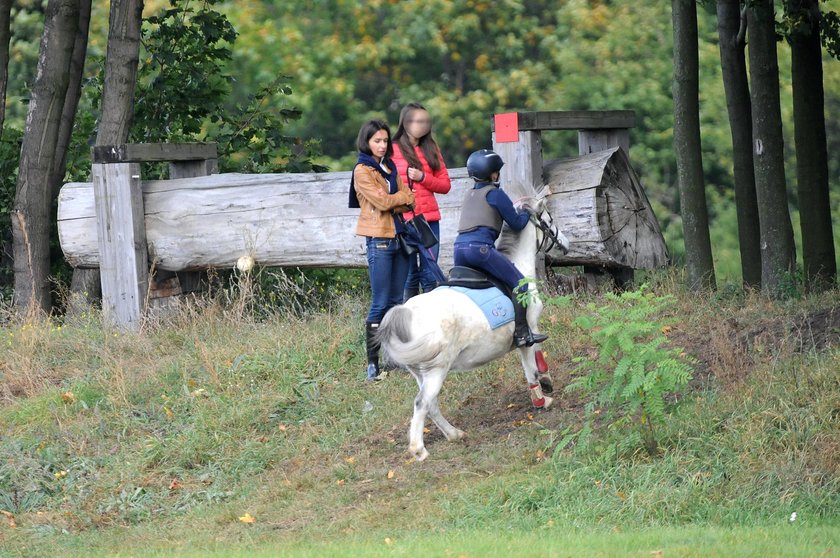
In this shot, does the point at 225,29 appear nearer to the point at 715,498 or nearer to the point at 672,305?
the point at 672,305

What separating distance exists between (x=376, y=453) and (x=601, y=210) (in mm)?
3722

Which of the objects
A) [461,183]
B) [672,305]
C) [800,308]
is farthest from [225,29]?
[800,308]

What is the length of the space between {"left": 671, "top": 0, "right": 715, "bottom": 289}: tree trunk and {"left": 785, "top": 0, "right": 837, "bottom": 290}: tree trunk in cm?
90

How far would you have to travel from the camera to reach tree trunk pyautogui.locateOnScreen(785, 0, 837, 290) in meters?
10.8

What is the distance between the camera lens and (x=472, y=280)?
8.10 metres

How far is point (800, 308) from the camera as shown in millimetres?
9719

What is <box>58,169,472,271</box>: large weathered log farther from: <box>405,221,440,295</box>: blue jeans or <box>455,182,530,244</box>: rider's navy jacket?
<box>455,182,530,244</box>: rider's navy jacket

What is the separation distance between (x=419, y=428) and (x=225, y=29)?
8.06 m

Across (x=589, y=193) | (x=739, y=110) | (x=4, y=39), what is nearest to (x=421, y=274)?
(x=589, y=193)

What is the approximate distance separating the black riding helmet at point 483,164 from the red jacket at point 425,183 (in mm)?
1166

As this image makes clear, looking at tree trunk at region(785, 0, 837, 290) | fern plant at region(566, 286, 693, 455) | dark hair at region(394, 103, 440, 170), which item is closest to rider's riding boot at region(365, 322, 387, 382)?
dark hair at region(394, 103, 440, 170)

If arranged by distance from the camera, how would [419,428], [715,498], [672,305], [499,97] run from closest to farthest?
1. [715,498]
2. [419,428]
3. [672,305]
4. [499,97]

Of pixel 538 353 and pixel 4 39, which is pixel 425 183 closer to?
pixel 538 353

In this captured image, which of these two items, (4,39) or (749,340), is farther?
(4,39)
